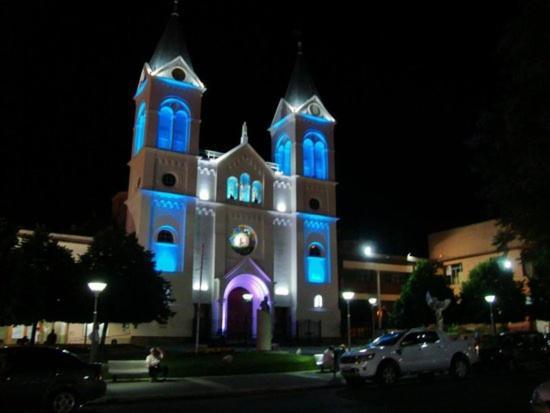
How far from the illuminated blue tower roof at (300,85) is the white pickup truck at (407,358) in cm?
3882

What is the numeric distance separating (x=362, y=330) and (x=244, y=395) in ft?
134

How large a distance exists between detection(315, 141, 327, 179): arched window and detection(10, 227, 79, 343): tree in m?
26.8

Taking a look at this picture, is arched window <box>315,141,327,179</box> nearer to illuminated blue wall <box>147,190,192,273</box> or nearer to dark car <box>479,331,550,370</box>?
illuminated blue wall <box>147,190,192,273</box>

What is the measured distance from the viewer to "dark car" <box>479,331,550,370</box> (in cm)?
2321

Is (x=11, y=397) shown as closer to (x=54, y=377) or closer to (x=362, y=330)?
(x=54, y=377)

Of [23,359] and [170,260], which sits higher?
[170,260]

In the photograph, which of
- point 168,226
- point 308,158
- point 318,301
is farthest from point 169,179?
point 318,301

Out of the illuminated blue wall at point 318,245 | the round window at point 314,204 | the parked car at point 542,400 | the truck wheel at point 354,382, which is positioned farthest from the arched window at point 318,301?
the parked car at point 542,400

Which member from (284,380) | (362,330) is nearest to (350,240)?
(362,330)

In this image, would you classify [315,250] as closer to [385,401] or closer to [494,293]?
[494,293]

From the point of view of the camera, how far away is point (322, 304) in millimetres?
50438

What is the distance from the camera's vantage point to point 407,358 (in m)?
18.3

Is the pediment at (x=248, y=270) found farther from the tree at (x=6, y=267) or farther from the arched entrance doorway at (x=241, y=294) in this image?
the tree at (x=6, y=267)

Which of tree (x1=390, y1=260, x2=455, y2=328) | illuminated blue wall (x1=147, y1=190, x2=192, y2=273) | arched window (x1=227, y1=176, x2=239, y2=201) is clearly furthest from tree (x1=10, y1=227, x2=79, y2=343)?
tree (x1=390, y1=260, x2=455, y2=328)
